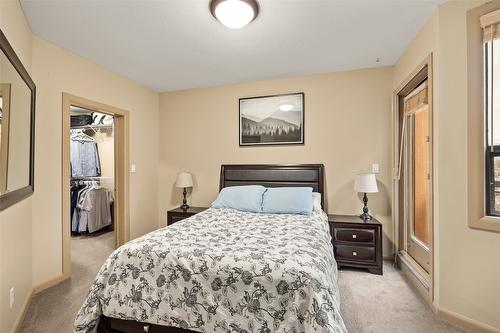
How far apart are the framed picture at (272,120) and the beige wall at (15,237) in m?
2.59

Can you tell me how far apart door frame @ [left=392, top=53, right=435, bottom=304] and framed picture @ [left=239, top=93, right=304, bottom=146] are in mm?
1214

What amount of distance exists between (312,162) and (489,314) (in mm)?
2286

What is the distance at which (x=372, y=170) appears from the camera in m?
3.41

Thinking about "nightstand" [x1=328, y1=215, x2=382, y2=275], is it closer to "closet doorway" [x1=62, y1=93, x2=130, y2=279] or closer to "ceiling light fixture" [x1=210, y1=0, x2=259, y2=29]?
"ceiling light fixture" [x1=210, y1=0, x2=259, y2=29]

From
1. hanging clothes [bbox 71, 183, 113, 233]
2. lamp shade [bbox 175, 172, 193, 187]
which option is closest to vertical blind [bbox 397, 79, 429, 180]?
lamp shade [bbox 175, 172, 193, 187]

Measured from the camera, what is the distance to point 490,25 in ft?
5.98

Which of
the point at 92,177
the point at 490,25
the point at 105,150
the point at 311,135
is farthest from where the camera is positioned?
the point at 105,150

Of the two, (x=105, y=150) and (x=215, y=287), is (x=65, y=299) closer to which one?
(x=215, y=287)

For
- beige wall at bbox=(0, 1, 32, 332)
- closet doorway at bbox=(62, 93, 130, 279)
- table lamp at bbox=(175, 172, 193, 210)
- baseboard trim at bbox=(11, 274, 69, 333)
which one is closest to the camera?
beige wall at bbox=(0, 1, 32, 332)

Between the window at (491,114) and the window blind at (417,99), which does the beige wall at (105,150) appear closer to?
the window blind at (417,99)

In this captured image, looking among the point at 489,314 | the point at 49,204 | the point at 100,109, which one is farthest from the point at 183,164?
the point at 489,314

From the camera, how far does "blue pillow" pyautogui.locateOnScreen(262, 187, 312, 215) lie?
2949 millimetres

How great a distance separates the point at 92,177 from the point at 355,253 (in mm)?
4904

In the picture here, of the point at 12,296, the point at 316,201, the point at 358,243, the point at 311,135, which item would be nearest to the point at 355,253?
the point at 358,243
